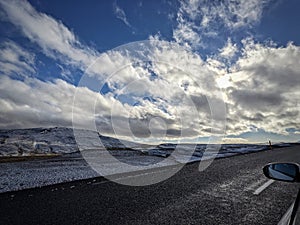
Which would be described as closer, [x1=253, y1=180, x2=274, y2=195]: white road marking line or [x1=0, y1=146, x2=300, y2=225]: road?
[x1=0, y1=146, x2=300, y2=225]: road

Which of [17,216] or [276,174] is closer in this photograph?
[276,174]

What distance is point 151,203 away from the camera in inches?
168

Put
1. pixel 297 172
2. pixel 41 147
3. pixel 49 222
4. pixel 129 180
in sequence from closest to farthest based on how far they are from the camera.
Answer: pixel 297 172 → pixel 49 222 → pixel 129 180 → pixel 41 147

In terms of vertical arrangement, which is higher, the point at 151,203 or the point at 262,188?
the point at 262,188

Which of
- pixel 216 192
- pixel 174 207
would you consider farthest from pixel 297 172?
pixel 216 192

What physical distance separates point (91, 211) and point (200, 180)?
3760 millimetres

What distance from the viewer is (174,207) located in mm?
4016

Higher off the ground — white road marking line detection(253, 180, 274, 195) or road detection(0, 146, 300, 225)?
white road marking line detection(253, 180, 274, 195)

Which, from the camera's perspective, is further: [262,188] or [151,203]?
[262,188]

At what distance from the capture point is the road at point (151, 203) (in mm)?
3482

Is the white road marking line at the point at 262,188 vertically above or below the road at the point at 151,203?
above

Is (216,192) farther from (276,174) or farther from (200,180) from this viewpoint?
(276,174)

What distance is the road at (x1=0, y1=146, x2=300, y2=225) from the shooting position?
348 cm

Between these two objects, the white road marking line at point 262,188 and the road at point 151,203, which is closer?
the road at point 151,203
